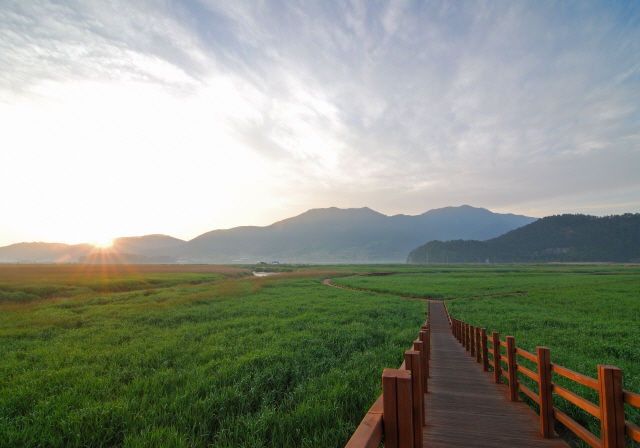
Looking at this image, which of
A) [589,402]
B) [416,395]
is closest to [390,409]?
[416,395]

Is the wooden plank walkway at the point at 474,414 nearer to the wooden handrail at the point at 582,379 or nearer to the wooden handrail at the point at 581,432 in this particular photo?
the wooden handrail at the point at 581,432

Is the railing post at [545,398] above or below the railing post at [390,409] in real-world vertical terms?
below

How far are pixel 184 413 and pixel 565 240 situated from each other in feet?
725

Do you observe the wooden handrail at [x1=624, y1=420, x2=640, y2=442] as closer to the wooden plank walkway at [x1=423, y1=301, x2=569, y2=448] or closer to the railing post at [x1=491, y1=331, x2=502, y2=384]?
the wooden plank walkway at [x1=423, y1=301, x2=569, y2=448]

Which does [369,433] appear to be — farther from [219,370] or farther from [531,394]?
[219,370]

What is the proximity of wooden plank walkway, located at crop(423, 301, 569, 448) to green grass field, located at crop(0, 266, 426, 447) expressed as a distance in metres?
1.43

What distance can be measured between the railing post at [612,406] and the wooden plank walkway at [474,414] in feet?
4.80

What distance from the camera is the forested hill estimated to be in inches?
6063

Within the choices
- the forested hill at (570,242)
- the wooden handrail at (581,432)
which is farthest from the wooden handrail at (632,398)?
the forested hill at (570,242)

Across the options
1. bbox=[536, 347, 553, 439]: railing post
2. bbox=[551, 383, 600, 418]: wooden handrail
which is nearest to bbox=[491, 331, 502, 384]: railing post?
bbox=[536, 347, 553, 439]: railing post

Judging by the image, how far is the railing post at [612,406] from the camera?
3262 millimetres

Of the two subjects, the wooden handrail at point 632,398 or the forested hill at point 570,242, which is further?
the forested hill at point 570,242

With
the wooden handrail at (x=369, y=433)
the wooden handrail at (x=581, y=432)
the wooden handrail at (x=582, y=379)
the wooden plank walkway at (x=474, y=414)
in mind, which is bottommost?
the wooden plank walkway at (x=474, y=414)

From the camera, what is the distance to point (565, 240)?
173 meters
